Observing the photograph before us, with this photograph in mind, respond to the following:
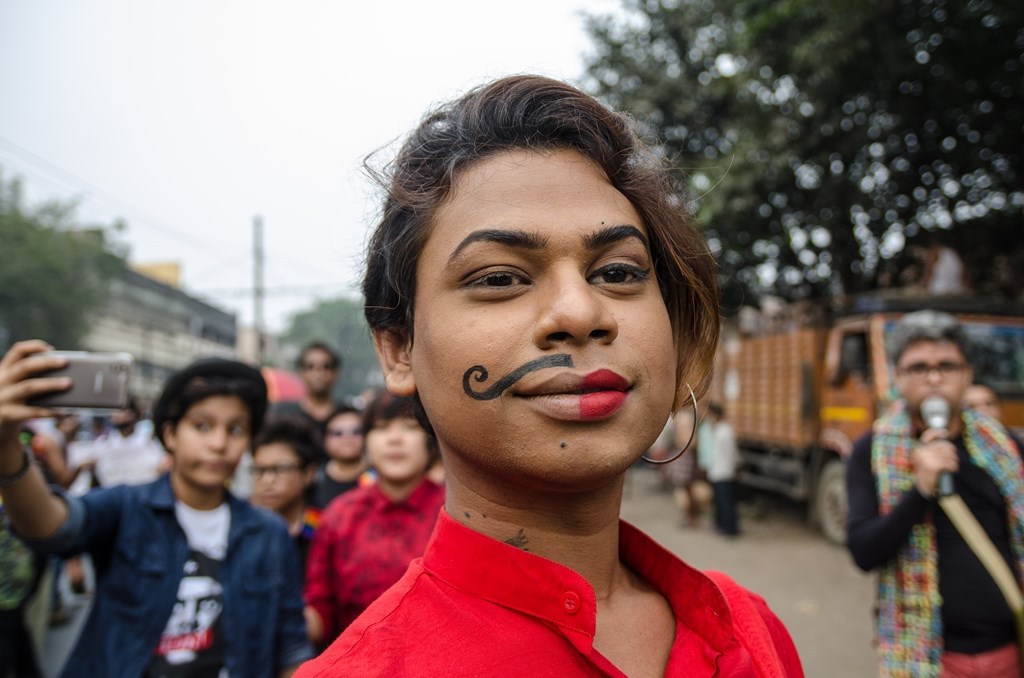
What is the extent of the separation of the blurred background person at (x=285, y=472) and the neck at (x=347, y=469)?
32 cm

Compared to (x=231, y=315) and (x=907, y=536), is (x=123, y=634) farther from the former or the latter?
(x=231, y=315)

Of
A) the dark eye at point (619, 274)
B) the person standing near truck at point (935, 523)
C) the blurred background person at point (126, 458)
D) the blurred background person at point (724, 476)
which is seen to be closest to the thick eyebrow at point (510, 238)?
the dark eye at point (619, 274)

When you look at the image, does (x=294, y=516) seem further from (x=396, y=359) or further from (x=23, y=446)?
(x=396, y=359)

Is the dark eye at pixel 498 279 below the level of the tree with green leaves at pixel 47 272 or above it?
below

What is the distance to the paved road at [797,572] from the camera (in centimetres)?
547

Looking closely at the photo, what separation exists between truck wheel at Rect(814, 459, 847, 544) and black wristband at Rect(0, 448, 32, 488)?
8423 mm

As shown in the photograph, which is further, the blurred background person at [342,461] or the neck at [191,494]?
the blurred background person at [342,461]

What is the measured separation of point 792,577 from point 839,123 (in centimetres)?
620

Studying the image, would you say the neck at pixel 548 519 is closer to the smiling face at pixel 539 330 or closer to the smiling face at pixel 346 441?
the smiling face at pixel 539 330

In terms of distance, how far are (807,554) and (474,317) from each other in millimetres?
8575

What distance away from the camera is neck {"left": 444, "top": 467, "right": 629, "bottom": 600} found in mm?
1151

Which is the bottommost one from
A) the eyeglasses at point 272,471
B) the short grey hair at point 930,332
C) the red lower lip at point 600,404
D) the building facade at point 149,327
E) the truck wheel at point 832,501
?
the truck wheel at point 832,501

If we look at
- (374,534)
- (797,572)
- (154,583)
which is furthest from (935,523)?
(797,572)

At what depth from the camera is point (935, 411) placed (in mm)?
2664
